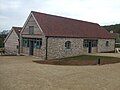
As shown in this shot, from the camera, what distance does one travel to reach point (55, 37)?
32.2 meters

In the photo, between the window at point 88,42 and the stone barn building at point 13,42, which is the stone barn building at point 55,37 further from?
the stone barn building at point 13,42

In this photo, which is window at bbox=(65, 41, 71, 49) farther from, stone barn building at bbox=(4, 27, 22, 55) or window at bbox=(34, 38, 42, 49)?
stone barn building at bbox=(4, 27, 22, 55)

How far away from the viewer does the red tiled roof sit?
32812 mm

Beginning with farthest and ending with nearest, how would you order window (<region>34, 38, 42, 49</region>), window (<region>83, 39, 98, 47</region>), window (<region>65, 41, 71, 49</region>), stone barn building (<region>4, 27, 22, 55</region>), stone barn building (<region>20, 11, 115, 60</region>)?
stone barn building (<region>4, 27, 22, 55</region>) → window (<region>83, 39, 98, 47</region>) → window (<region>65, 41, 71, 49</region>) → window (<region>34, 38, 42, 49</region>) → stone barn building (<region>20, 11, 115, 60</region>)

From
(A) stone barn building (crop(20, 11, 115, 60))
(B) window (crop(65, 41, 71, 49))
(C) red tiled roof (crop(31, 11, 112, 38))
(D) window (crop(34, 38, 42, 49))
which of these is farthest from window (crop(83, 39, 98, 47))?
(D) window (crop(34, 38, 42, 49))

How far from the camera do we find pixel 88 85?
15.0 meters

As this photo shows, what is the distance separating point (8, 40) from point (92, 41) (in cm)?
1560

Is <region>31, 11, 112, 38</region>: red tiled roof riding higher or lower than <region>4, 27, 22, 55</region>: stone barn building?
higher

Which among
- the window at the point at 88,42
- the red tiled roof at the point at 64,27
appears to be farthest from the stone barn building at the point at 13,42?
the window at the point at 88,42

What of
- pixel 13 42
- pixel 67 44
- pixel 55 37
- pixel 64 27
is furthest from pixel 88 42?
pixel 13 42

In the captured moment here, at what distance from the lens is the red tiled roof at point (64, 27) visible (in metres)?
32.8

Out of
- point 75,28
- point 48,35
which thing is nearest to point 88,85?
point 48,35

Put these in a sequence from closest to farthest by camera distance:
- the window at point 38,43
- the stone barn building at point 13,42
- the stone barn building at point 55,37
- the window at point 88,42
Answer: the stone barn building at point 55,37 → the window at point 38,43 → the window at point 88,42 → the stone barn building at point 13,42

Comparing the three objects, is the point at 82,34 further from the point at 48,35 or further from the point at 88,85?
the point at 88,85
